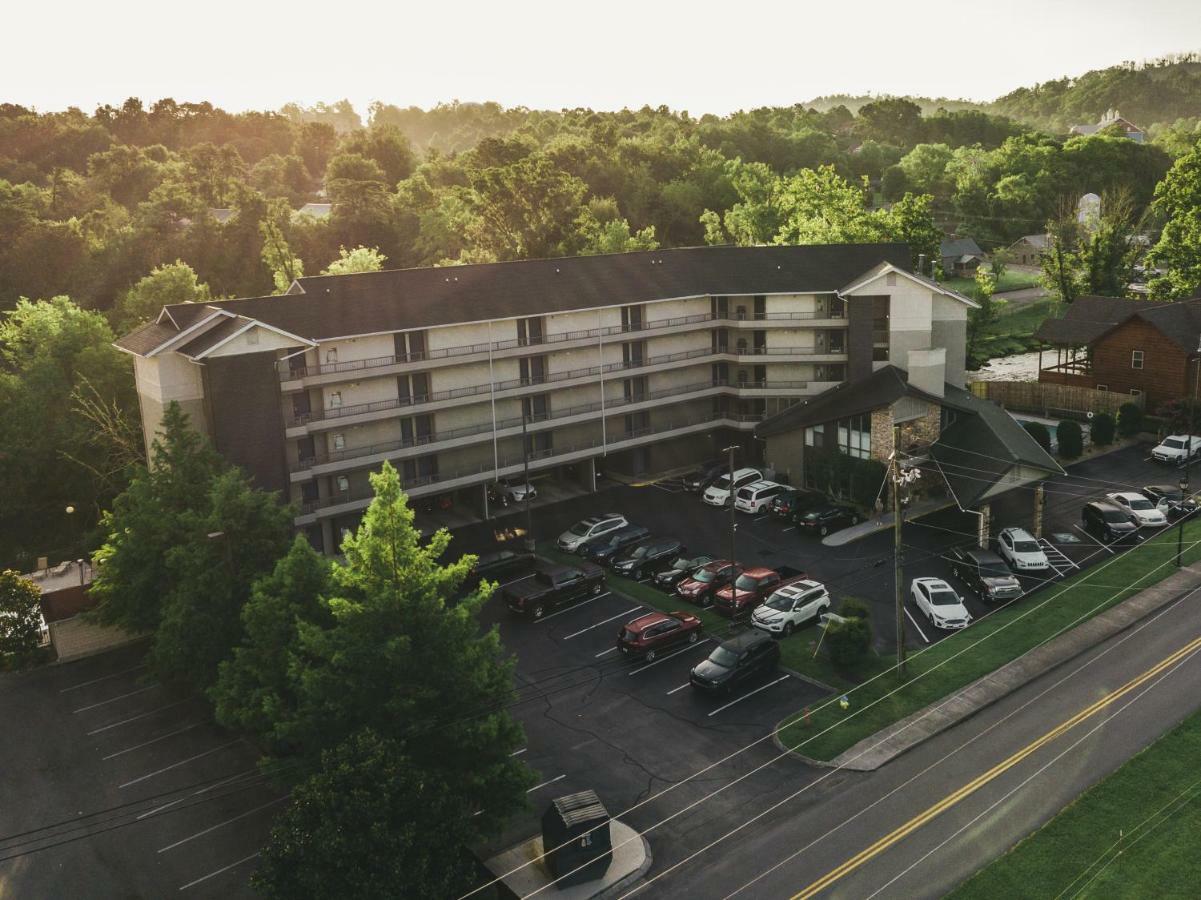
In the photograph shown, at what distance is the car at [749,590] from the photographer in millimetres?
44812

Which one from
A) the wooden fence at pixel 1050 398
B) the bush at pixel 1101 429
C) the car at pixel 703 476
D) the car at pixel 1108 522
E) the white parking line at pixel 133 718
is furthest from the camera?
the wooden fence at pixel 1050 398

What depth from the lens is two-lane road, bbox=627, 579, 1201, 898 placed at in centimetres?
2697

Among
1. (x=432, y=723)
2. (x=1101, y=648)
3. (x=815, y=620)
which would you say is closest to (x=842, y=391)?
(x=815, y=620)

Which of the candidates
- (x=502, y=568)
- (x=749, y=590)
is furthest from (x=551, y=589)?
(x=749, y=590)

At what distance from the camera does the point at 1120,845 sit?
1068 inches

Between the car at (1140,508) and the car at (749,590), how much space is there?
19411 millimetres

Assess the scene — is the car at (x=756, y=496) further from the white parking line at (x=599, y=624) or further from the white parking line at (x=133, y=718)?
the white parking line at (x=133, y=718)

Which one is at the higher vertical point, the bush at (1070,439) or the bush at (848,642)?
the bush at (1070,439)

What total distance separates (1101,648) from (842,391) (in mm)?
26532

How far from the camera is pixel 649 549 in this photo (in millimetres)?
51094

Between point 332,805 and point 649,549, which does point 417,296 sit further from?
point 332,805

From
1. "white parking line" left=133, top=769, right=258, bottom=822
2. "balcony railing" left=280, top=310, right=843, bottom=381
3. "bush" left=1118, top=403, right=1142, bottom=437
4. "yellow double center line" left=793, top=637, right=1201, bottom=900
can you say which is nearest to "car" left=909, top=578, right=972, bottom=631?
"yellow double center line" left=793, top=637, right=1201, bottom=900

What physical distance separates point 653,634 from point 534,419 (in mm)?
22801

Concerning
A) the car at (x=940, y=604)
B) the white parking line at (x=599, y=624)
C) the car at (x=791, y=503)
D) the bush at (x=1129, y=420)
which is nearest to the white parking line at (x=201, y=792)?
the white parking line at (x=599, y=624)
